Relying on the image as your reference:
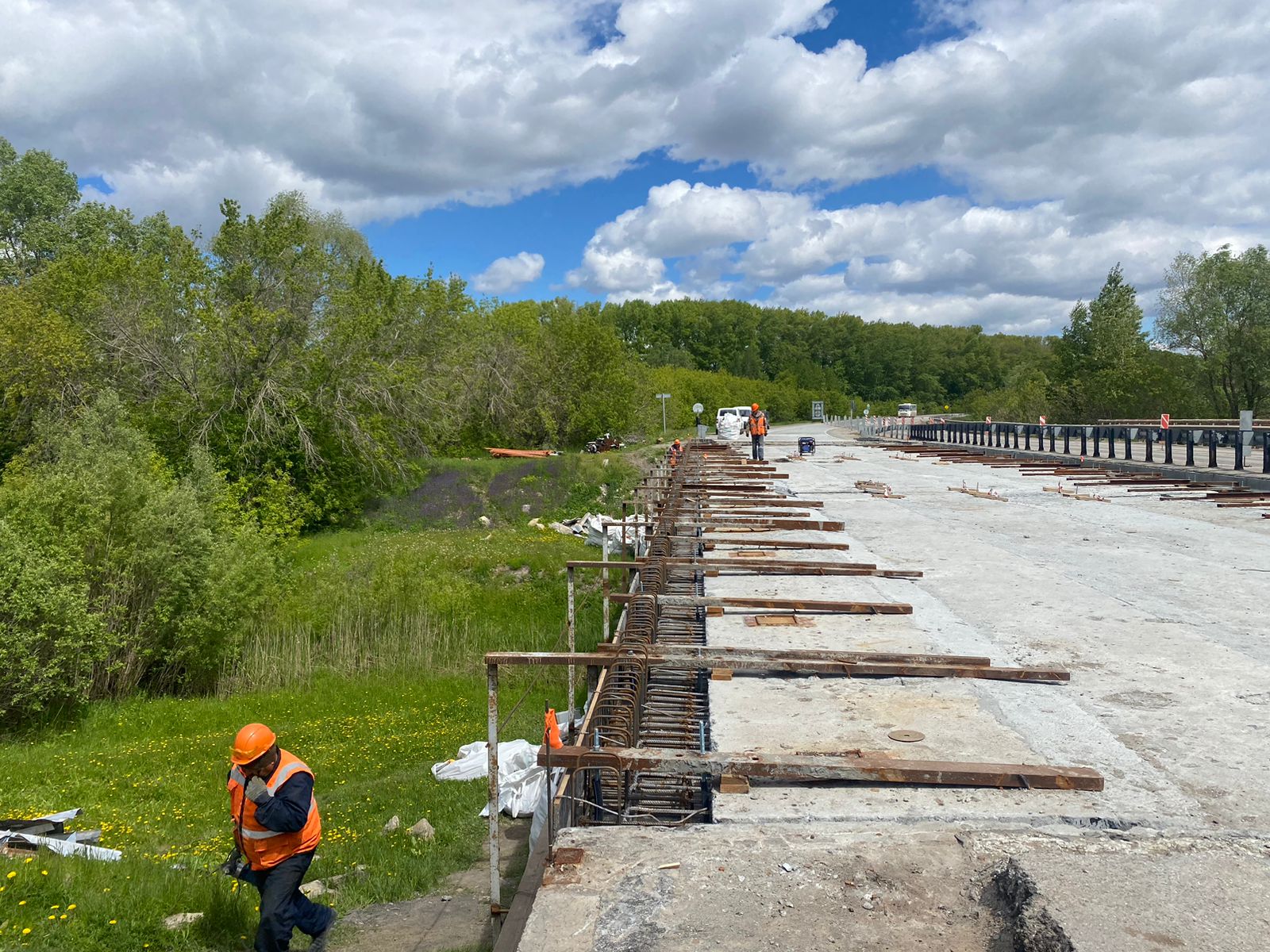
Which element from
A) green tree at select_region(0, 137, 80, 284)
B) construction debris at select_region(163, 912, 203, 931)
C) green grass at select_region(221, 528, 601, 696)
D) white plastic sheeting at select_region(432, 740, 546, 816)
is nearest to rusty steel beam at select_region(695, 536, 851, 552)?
white plastic sheeting at select_region(432, 740, 546, 816)

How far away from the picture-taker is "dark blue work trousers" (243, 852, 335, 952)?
5.48 metres

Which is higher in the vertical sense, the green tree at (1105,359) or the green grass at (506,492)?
the green tree at (1105,359)

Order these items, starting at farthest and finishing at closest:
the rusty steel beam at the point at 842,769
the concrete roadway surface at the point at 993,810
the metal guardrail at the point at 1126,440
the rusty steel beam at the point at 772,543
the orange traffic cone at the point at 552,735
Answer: the metal guardrail at the point at 1126,440
the rusty steel beam at the point at 772,543
the orange traffic cone at the point at 552,735
the rusty steel beam at the point at 842,769
the concrete roadway surface at the point at 993,810

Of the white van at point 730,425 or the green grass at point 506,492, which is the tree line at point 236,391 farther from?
the white van at point 730,425

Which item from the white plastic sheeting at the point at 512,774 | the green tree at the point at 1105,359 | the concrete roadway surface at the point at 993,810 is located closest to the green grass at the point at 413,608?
the white plastic sheeting at the point at 512,774

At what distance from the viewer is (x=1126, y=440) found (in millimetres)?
28875

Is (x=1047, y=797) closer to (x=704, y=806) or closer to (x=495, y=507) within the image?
(x=704, y=806)

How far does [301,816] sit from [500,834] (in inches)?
155

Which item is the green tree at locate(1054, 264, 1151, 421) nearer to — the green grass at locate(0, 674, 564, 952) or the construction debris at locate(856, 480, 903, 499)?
the construction debris at locate(856, 480, 903, 499)

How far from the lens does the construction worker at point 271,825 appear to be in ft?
17.4

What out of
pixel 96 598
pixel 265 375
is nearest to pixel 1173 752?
pixel 96 598

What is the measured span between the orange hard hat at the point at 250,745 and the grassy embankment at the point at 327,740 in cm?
201

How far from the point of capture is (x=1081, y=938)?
11.0ft

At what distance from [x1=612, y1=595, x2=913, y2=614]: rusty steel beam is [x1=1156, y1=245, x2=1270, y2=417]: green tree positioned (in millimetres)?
60760
